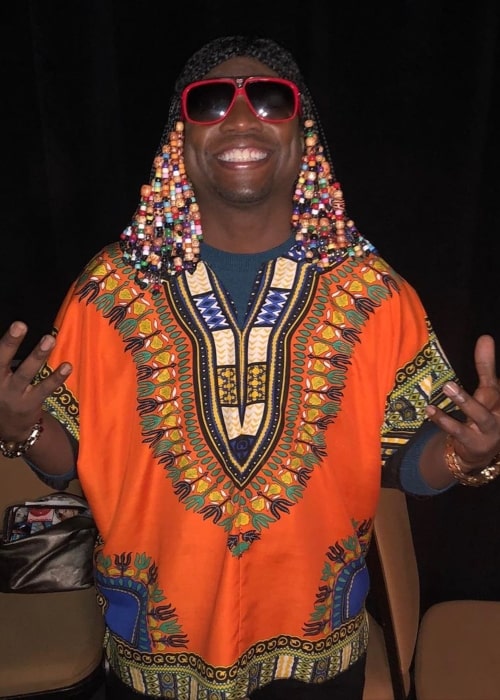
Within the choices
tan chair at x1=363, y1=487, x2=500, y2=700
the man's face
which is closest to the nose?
the man's face

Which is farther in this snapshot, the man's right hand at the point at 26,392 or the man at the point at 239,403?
the man at the point at 239,403

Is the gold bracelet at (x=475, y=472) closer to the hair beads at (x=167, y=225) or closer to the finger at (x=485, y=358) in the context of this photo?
the finger at (x=485, y=358)

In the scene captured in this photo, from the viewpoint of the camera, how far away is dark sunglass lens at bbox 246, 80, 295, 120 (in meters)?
1.15

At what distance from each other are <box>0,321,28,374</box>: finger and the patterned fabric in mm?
192

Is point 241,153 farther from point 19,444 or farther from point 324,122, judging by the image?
point 324,122

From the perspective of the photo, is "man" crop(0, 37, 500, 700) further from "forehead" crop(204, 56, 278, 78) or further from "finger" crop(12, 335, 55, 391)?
"finger" crop(12, 335, 55, 391)

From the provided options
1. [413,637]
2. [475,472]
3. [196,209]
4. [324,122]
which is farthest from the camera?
[324,122]

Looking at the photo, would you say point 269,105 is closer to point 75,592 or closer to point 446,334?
point 446,334

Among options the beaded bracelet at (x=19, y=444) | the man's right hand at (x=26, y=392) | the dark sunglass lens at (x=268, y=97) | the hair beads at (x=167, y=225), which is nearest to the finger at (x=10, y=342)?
the man's right hand at (x=26, y=392)

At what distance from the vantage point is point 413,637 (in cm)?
171

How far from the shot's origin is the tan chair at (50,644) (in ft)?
5.40

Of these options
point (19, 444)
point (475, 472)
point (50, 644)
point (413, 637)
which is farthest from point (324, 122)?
point (50, 644)

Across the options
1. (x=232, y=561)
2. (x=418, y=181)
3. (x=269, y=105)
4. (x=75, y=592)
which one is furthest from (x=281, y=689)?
(x=418, y=181)

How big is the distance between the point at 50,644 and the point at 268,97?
145cm
